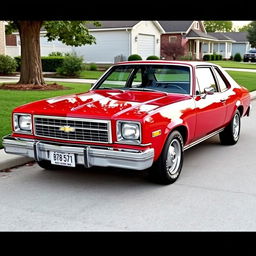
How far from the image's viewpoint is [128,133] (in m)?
4.52

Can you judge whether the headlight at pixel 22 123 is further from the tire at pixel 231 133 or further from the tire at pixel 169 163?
the tire at pixel 231 133

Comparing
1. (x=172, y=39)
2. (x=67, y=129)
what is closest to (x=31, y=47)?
(x=67, y=129)

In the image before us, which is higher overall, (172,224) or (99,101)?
(99,101)

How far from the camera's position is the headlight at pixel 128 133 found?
4.48 meters

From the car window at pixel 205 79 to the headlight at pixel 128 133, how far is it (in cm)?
184

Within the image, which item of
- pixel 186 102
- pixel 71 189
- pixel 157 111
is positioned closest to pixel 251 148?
pixel 186 102

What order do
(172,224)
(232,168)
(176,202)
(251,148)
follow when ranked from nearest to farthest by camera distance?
1. (172,224)
2. (176,202)
3. (232,168)
4. (251,148)

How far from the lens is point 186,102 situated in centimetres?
540

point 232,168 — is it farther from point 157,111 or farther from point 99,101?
point 99,101

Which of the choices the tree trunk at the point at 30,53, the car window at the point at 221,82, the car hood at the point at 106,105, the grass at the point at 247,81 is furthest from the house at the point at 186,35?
the car hood at the point at 106,105

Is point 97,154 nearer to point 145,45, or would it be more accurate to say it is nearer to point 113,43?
point 113,43

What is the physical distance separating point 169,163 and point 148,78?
1690 millimetres
